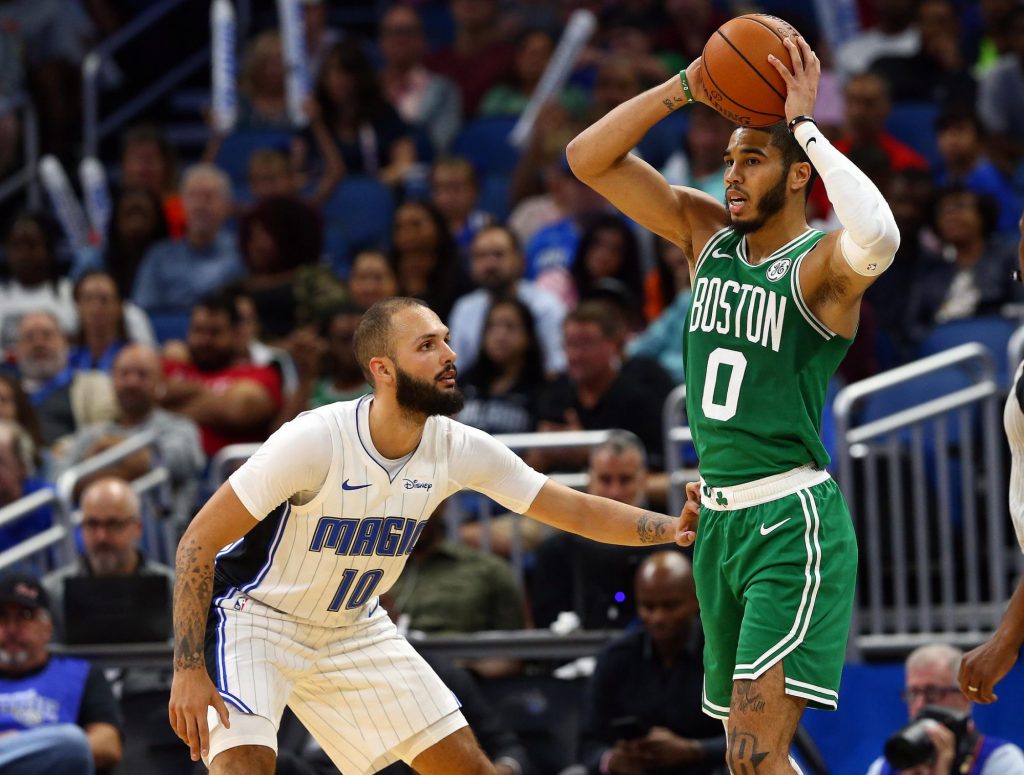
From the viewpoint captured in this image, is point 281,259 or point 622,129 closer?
point 622,129

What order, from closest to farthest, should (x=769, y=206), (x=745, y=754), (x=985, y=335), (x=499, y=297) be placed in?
(x=745, y=754), (x=769, y=206), (x=985, y=335), (x=499, y=297)

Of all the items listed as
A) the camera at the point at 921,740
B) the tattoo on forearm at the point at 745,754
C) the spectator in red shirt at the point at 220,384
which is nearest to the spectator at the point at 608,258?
the spectator in red shirt at the point at 220,384

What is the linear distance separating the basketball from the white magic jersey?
1.45 m

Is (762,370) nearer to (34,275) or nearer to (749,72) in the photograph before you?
(749,72)

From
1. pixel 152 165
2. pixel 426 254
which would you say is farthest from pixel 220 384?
pixel 152 165

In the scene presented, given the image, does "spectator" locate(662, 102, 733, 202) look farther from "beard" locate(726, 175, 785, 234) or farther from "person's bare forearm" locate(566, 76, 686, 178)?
"beard" locate(726, 175, 785, 234)

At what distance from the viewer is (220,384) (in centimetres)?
1036

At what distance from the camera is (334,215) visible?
1254 cm

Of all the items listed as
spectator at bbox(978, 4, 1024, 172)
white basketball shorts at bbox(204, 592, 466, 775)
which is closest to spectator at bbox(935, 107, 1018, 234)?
spectator at bbox(978, 4, 1024, 172)

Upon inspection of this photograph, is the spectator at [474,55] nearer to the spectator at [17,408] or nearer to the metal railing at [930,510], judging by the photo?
the spectator at [17,408]

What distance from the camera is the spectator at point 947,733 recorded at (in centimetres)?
687

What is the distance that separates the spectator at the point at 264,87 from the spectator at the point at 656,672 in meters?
6.84

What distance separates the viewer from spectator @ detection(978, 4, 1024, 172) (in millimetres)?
11617

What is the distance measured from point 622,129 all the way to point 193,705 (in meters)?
2.34
